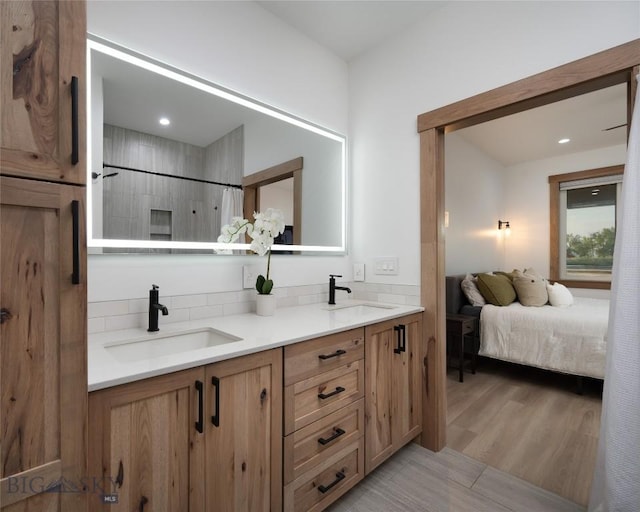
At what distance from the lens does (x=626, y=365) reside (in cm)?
124

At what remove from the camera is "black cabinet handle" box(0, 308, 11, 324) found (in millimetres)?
659

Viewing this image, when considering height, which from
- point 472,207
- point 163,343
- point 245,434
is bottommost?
point 245,434

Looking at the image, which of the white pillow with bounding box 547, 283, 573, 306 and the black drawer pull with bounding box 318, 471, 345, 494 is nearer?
the black drawer pull with bounding box 318, 471, 345, 494

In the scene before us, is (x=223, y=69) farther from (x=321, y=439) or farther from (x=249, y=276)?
(x=321, y=439)

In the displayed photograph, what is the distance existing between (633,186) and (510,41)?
992 millimetres

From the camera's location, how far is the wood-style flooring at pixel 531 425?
1.79 m

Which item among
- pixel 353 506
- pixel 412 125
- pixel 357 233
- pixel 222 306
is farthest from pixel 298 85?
pixel 353 506

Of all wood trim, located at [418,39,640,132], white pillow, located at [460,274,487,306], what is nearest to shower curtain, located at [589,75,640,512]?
wood trim, located at [418,39,640,132]

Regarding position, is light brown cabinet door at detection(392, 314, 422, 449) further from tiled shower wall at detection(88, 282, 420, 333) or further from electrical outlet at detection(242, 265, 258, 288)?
electrical outlet at detection(242, 265, 258, 288)

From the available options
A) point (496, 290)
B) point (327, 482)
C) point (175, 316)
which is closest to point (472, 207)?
point (496, 290)

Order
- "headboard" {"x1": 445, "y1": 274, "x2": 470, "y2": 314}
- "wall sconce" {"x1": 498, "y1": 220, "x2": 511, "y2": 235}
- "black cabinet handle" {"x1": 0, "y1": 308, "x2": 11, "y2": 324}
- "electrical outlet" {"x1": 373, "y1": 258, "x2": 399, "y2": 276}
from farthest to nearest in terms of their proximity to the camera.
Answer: "wall sconce" {"x1": 498, "y1": 220, "x2": 511, "y2": 235}, "headboard" {"x1": 445, "y1": 274, "x2": 470, "y2": 314}, "electrical outlet" {"x1": 373, "y1": 258, "x2": 399, "y2": 276}, "black cabinet handle" {"x1": 0, "y1": 308, "x2": 11, "y2": 324}

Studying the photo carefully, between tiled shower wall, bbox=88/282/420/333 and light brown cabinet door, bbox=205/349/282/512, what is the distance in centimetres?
61

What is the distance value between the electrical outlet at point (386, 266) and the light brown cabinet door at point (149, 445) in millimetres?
1473

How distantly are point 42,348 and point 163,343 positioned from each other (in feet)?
2.08
